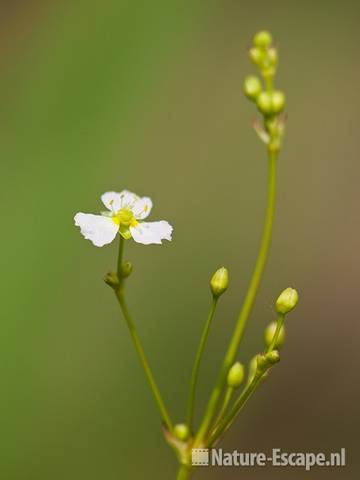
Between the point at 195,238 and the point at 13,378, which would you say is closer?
the point at 13,378

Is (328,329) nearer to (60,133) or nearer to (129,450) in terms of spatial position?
(129,450)

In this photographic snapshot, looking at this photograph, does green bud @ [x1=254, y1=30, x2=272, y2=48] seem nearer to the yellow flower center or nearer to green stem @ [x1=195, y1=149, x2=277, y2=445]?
green stem @ [x1=195, y1=149, x2=277, y2=445]

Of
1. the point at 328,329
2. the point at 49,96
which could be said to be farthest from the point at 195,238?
→ the point at 49,96

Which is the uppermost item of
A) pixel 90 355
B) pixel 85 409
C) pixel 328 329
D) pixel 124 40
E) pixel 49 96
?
pixel 124 40

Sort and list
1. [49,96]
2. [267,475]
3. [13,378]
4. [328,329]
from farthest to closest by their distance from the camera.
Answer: [49,96]
[328,329]
[267,475]
[13,378]

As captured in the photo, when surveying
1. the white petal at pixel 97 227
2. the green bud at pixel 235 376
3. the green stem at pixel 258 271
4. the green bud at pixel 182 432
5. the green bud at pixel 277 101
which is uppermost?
the green bud at pixel 277 101

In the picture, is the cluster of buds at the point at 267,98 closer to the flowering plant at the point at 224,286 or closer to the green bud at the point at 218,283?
the flowering plant at the point at 224,286

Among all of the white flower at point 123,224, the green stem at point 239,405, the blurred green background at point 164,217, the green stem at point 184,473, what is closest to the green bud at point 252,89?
the white flower at point 123,224
